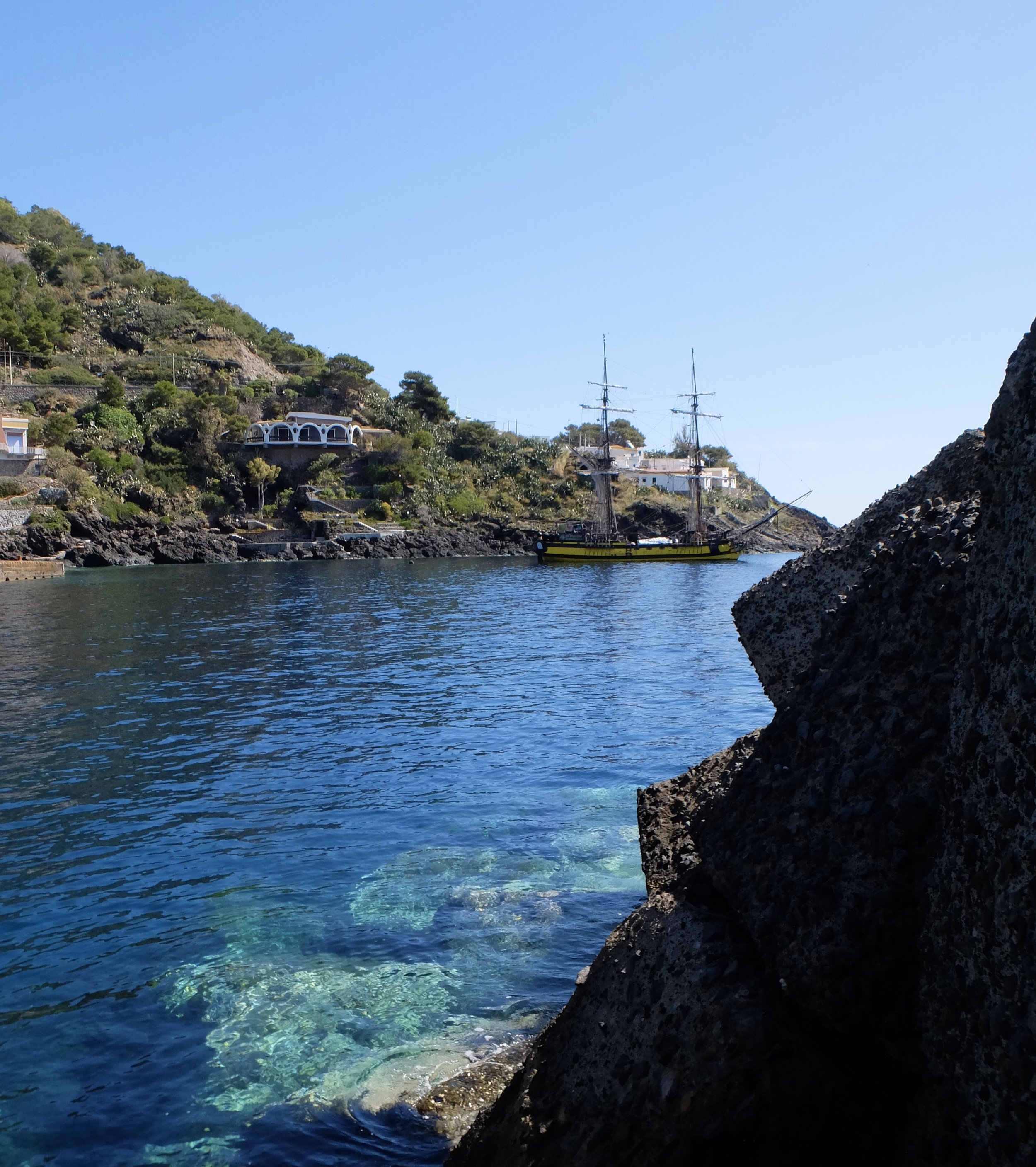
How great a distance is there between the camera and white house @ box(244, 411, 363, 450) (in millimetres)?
83375

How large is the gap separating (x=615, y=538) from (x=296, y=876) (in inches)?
2659

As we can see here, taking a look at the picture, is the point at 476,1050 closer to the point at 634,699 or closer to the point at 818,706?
the point at 818,706

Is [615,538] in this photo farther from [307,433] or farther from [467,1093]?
[467,1093]

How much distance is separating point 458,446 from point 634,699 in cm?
8128

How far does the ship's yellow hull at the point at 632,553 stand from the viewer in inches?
2778

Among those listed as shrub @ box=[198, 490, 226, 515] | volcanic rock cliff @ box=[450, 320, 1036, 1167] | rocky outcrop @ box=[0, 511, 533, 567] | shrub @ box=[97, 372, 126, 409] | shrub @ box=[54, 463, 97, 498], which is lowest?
volcanic rock cliff @ box=[450, 320, 1036, 1167]

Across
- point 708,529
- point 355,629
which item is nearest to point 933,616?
point 355,629

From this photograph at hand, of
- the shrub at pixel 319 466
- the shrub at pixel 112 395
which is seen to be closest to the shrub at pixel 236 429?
the shrub at pixel 319 466

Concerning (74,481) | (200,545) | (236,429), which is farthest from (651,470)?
(74,481)

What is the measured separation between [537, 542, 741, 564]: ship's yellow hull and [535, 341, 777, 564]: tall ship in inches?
1.3

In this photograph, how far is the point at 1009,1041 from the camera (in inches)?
85.0

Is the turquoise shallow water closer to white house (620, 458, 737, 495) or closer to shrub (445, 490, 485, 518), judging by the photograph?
shrub (445, 490, 485, 518)

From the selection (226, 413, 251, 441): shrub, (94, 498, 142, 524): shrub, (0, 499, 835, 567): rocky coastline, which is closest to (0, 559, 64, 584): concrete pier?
(0, 499, 835, 567): rocky coastline

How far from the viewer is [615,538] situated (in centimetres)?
7562
